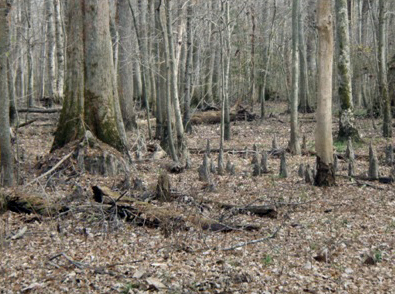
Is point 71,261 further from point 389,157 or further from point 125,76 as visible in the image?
point 125,76

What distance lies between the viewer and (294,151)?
41.4 ft

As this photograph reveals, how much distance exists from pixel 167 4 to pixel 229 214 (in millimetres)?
5981

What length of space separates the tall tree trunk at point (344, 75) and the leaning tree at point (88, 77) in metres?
6.32

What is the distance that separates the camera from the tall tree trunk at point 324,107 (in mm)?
8344

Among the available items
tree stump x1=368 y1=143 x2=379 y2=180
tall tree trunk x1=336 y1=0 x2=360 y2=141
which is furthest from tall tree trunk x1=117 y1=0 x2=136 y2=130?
tree stump x1=368 y1=143 x2=379 y2=180

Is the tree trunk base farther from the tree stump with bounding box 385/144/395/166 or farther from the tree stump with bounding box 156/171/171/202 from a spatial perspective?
the tree stump with bounding box 156/171/171/202

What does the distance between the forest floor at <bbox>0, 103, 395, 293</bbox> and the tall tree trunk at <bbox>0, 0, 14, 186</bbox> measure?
1.68 feet

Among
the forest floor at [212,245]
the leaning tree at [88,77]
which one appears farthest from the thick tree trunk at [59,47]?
the forest floor at [212,245]

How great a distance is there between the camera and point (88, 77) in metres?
9.70

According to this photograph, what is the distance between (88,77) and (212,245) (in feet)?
16.8

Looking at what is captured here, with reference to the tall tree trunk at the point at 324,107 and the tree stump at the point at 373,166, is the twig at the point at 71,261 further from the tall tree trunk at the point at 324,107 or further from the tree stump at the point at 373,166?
the tree stump at the point at 373,166

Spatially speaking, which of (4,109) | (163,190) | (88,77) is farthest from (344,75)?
(4,109)

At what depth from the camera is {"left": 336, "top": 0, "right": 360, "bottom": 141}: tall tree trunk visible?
12.9 m

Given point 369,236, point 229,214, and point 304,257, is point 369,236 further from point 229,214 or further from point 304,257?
point 229,214
